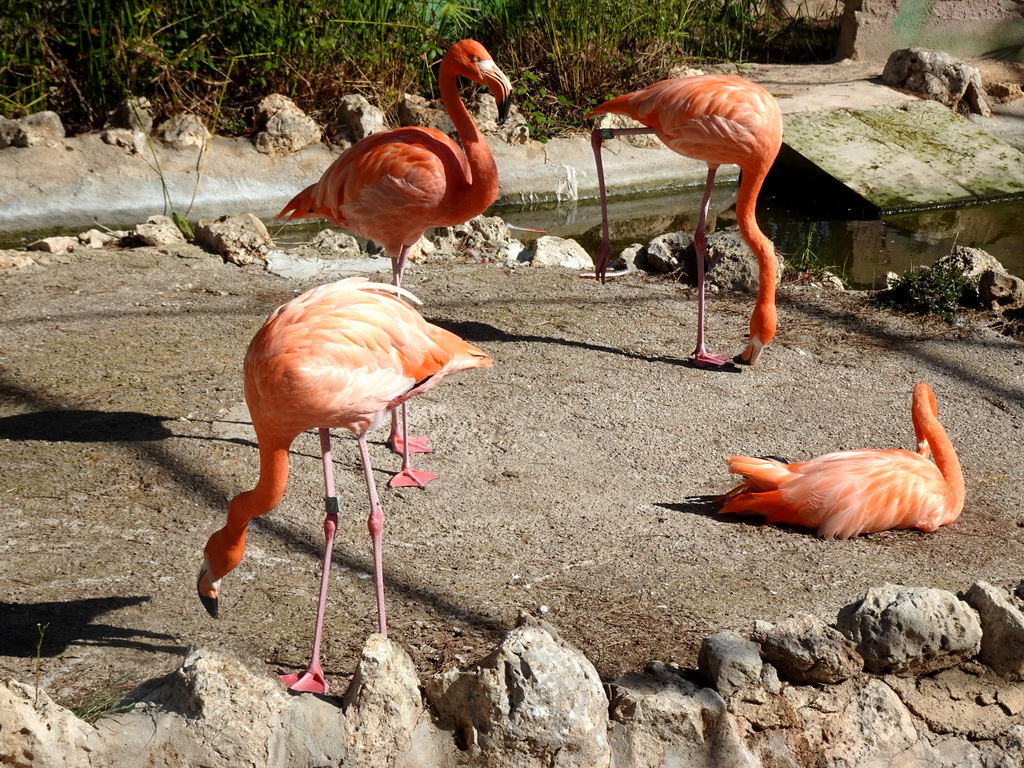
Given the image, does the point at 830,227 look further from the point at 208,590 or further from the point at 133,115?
the point at 208,590

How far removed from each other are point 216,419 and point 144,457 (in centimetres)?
38

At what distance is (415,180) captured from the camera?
13.7 ft

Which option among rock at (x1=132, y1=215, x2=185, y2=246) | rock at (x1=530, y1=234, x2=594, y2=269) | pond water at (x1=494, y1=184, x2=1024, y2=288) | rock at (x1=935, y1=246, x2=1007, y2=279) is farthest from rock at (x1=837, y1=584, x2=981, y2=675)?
rock at (x1=132, y1=215, x2=185, y2=246)

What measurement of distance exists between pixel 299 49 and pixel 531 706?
672cm

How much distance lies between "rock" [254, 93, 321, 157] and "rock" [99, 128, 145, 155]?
796mm

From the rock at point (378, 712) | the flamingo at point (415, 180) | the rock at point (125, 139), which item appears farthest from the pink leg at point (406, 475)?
the rock at point (125, 139)

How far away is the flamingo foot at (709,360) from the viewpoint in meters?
4.95

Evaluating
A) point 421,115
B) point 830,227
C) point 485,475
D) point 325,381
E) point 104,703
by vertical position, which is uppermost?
point 325,381

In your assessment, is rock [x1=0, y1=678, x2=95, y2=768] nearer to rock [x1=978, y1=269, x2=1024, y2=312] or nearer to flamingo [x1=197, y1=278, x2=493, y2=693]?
flamingo [x1=197, y1=278, x2=493, y2=693]

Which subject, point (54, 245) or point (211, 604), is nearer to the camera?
point (211, 604)

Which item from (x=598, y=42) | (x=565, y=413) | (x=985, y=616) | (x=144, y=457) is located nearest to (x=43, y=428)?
(x=144, y=457)

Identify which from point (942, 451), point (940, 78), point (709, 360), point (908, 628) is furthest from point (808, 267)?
point (940, 78)

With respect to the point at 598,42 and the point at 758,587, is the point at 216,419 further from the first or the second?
the point at 598,42

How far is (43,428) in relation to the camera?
13.4 ft
